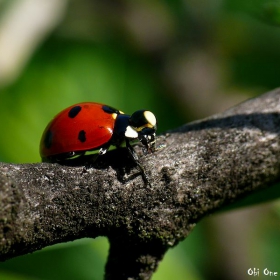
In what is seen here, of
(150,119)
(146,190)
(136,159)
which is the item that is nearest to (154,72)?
(150,119)

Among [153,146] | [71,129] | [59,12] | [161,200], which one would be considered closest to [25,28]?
[59,12]

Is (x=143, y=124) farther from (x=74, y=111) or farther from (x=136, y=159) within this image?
(x=136, y=159)

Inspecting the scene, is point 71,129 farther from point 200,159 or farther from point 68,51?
point 68,51

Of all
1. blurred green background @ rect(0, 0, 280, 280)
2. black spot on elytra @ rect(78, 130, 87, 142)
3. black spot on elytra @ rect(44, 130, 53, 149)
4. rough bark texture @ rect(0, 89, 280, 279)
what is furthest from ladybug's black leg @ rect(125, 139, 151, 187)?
blurred green background @ rect(0, 0, 280, 280)

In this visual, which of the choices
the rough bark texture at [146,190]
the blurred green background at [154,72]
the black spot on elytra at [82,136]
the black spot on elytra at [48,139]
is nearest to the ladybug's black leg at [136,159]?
the rough bark texture at [146,190]

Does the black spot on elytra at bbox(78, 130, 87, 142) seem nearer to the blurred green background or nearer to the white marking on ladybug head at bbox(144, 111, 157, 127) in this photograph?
the white marking on ladybug head at bbox(144, 111, 157, 127)
